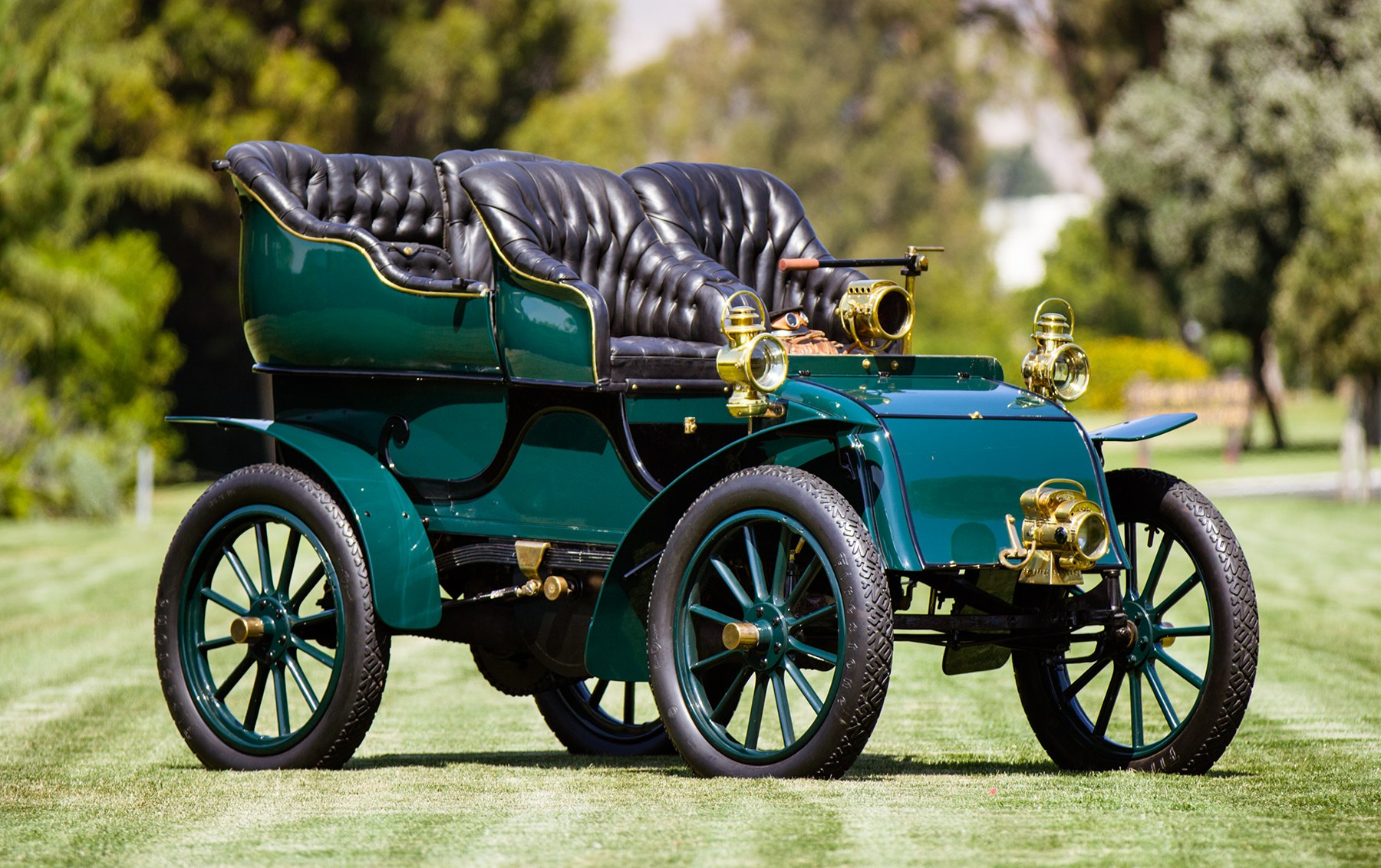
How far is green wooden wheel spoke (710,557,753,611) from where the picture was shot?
5863mm

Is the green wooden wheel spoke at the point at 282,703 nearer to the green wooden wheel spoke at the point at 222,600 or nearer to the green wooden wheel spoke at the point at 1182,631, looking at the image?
the green wooden wheel spoke at the point at 222,600

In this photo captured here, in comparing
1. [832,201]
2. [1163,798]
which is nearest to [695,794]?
[1163,798]

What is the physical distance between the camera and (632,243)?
7.58m

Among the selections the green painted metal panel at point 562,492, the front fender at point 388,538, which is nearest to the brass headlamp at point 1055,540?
the green painted metal panel at point 562,492

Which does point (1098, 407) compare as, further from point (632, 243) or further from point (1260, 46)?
point (632, 243)

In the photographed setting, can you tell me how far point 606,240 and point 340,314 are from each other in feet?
3.55

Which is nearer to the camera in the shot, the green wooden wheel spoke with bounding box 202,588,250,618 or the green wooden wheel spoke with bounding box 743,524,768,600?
the green wooden wheel spoke with bounding box 743,524,768,600

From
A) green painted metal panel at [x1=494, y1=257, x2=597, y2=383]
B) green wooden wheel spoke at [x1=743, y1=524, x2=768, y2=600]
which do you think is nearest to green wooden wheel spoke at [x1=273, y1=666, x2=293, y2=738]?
green painted metal panel at [x1=494, y1=257, x2=597, y2=383]

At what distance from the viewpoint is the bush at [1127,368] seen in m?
49.2

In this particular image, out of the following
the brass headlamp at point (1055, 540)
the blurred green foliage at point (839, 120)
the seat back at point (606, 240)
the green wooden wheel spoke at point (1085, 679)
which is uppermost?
the blurred green foliage at point (839, 120)

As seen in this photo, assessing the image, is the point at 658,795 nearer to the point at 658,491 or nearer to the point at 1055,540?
the point at 658,491

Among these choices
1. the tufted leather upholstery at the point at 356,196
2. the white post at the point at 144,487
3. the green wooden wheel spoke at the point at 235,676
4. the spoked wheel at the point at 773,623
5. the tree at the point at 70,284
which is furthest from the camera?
the white post at the point at 144,487

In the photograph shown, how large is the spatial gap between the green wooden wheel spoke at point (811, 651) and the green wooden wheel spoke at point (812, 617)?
5cm

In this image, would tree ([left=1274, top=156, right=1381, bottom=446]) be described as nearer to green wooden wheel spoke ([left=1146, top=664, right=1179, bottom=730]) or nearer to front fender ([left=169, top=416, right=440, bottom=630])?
green wooden wheel spoke ([left=1146, top=664, right=1179, bottom=730])
